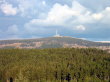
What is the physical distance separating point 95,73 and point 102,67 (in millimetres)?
16081

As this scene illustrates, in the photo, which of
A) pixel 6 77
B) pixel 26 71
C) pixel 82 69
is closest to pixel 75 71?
pixel 82 69

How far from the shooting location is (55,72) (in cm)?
16838

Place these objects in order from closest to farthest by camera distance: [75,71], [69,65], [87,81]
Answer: [87,81] → [75,71] → [69,65]

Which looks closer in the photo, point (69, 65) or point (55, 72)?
point (55, 72)

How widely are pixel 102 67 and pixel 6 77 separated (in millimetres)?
77388

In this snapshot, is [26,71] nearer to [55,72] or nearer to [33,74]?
[33,74]

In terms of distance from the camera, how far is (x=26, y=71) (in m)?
164

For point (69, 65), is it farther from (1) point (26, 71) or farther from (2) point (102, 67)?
(1) point (26, 71)

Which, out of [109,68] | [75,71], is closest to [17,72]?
[75,71]

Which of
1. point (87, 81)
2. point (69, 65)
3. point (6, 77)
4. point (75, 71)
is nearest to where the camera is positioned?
point (87, 81)

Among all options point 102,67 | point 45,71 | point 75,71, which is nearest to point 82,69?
point 75,71

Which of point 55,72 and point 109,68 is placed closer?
point 55,72

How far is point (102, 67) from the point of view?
181250 mm

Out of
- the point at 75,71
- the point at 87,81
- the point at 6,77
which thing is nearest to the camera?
the point at 87,81
